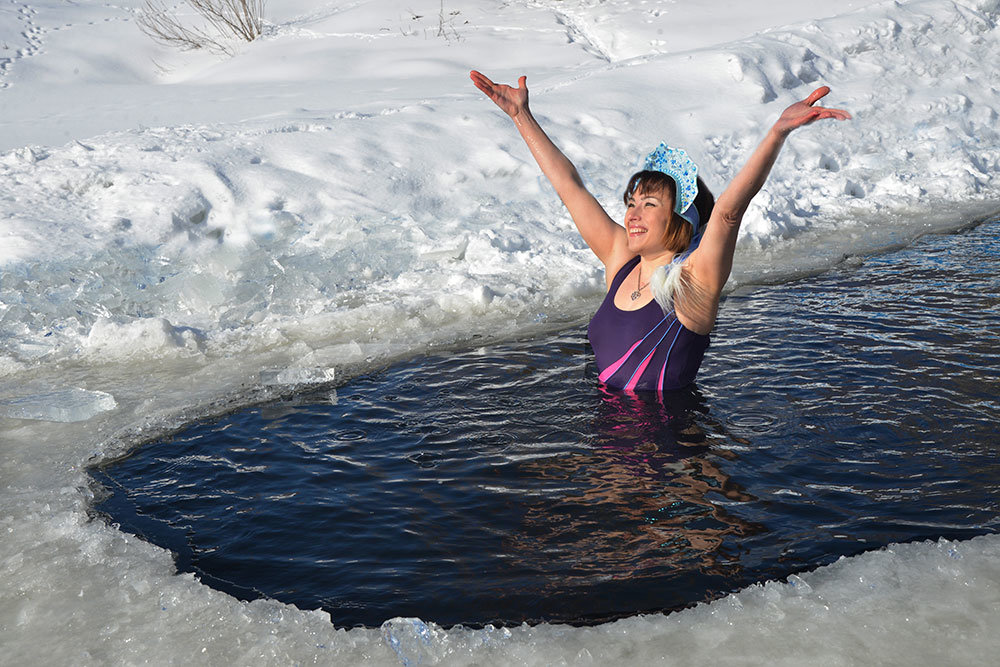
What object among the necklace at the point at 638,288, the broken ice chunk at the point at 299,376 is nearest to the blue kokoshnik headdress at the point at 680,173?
the necklace at the point at 638,288

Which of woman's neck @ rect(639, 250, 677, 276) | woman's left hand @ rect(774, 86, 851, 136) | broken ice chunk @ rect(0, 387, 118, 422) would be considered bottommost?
broken ice chunk @ rect(0, 387, 118, 422)

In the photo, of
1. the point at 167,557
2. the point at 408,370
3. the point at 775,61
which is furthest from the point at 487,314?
the point at 775,61

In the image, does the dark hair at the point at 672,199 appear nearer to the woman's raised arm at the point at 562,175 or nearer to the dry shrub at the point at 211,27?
the woman's raised arm at the point at 562,175

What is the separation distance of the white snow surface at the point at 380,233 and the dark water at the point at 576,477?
0.18 metres

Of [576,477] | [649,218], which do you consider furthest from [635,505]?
[649,218]

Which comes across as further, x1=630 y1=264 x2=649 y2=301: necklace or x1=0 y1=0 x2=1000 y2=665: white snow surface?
x1=630 y1=264 x2=649 y2=301: necklace

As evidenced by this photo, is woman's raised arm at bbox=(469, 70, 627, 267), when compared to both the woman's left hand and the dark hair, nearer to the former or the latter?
the dark hair

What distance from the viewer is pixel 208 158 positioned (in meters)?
7.22

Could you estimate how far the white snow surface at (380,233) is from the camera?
2639mm

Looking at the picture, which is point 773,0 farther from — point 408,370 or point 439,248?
point 408,370

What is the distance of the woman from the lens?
3807 millimetres

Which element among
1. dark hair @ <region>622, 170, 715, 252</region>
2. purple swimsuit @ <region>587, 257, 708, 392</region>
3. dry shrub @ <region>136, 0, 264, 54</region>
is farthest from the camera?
dry shrub @ <region>136, 0, 264, 54</region>

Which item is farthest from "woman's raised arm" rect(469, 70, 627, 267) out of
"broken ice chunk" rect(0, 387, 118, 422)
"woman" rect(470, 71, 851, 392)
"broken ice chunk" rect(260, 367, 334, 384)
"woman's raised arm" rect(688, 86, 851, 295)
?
"broken ice chunk" rect(0, 387, 118, 422)

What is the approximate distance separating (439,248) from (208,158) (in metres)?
1.97
